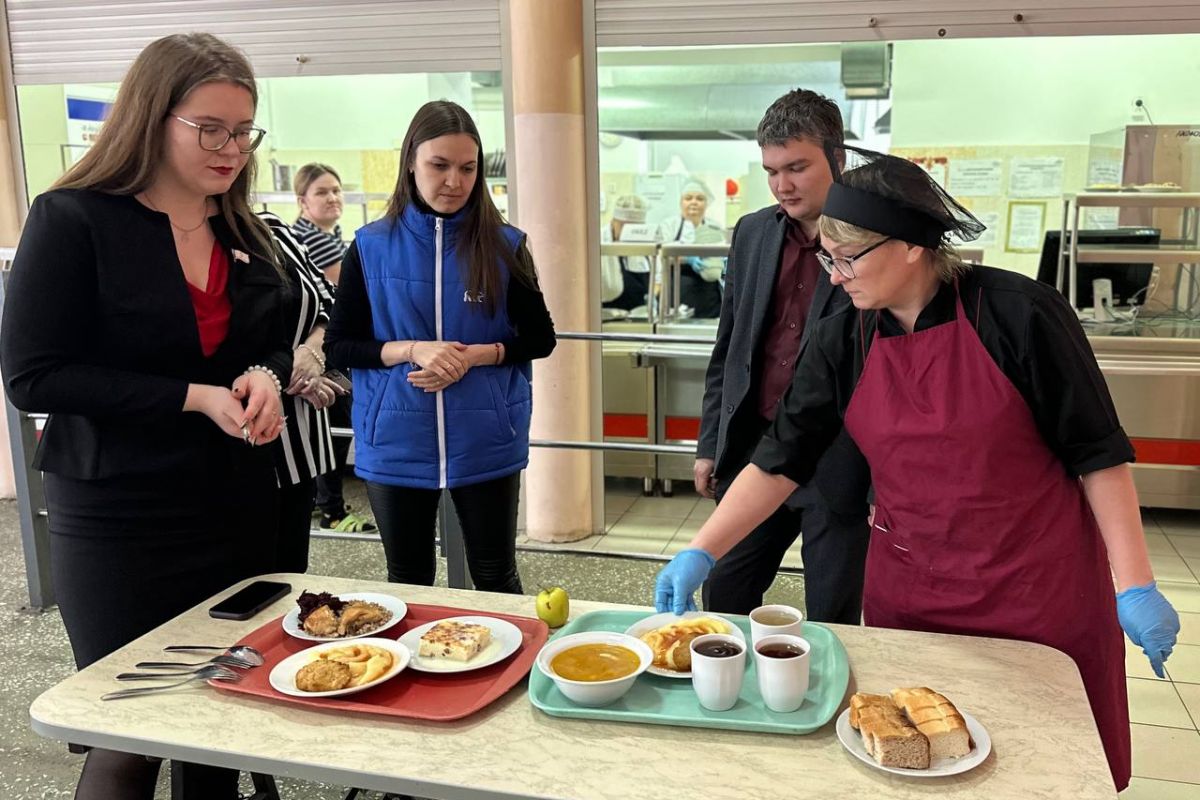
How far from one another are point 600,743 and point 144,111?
4.04ft

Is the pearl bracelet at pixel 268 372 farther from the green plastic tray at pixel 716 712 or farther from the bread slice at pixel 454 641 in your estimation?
the green plastic tray at pixel 716 712

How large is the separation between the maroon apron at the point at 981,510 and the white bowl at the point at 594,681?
52 centimetres

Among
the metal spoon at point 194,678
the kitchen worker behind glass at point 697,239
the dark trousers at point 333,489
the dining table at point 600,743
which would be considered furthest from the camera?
the kitchen worker behind glass at point 697,239

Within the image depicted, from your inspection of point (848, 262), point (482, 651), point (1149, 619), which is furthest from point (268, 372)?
point (1149, 619)

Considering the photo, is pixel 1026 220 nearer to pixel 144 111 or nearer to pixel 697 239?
pixel 697 239

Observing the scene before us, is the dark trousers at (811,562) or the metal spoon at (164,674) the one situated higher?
the metal spoon at (164,674)

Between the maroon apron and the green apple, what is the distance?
0.57 m

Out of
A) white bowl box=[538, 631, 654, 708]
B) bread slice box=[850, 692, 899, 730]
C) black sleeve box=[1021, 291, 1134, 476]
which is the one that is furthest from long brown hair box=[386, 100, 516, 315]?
bread slice box=[850, 692, 899, 730]

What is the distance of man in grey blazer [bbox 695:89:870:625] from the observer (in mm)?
2070

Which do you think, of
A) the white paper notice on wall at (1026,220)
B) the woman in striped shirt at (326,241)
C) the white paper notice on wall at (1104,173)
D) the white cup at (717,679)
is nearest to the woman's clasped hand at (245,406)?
the white cup at (717,679)

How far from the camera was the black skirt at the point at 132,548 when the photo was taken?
1.60m

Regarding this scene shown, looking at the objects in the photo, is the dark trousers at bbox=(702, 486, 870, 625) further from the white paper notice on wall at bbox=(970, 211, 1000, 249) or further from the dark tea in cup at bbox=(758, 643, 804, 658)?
the white paper notice on wall at bbox=(970, 211, 1000, 249)

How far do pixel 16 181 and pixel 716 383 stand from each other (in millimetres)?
4072

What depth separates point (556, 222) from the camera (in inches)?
155
